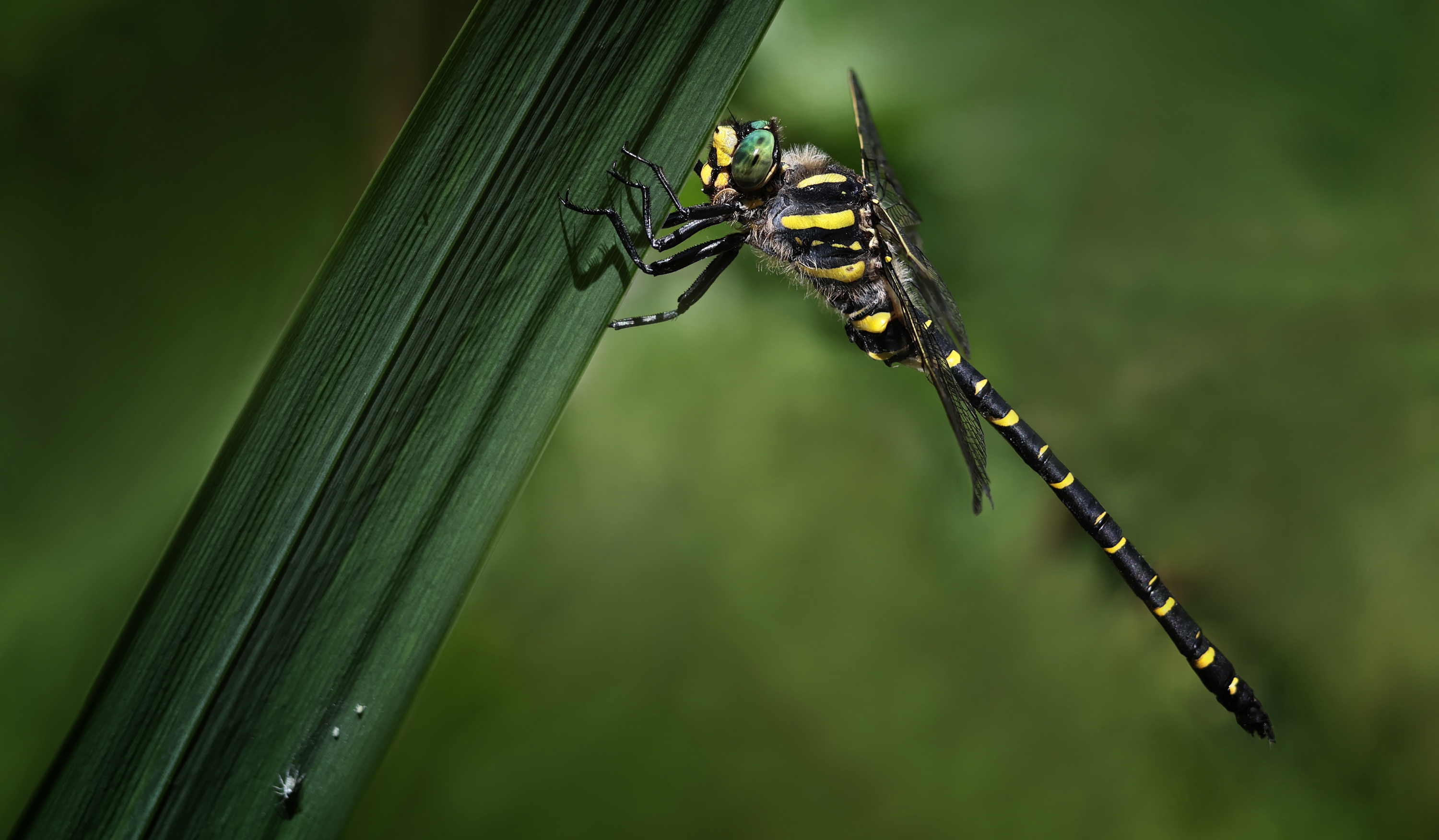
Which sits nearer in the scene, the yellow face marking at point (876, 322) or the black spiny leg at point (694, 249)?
the black spiny leg at point (694, 249)

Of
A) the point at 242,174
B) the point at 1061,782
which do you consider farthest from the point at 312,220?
the point at 1061,782

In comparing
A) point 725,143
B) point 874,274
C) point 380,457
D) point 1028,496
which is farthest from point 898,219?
point 380,457

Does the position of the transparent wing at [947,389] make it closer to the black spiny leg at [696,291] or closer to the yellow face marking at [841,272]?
the yellow face marking at [841,272]

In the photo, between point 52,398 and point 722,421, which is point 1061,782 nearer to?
point 722,421

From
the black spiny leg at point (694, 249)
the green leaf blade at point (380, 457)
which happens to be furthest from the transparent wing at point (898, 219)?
the green leaf blade at point (380, 457)

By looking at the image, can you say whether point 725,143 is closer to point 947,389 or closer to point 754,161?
point 754,161
